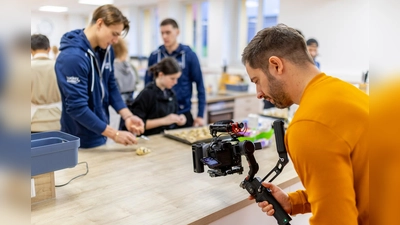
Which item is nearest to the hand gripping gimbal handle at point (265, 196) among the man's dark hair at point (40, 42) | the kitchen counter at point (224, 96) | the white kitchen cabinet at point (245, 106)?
the man's dark hair at point (40, 42)

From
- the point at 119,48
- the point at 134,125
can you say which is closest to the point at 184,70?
the point at 119,48

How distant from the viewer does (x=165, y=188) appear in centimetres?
147

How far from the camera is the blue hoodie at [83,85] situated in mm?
1847

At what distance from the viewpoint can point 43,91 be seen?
107 inches

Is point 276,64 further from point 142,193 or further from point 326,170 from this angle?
point 142,193

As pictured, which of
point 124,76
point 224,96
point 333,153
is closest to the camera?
point 333,153

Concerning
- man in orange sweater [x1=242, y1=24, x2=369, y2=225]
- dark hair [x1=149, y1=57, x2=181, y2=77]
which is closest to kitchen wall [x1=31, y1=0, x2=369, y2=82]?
dark hair [x1=149, y1=57, x2=181, y2=77]

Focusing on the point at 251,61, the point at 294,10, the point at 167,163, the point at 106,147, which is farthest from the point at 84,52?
the point at 294,10

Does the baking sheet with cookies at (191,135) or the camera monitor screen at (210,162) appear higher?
the camera monitor screen at (210,162)

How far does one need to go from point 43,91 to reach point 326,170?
2.38 meters

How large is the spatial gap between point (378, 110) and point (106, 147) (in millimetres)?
1530

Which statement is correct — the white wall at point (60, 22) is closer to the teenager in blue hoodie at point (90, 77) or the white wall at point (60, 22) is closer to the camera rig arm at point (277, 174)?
the teenager in blue hoodie at point (90, 77)

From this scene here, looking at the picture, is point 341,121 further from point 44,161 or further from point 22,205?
point 44,161

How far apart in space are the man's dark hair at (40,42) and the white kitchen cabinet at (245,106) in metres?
2.56
